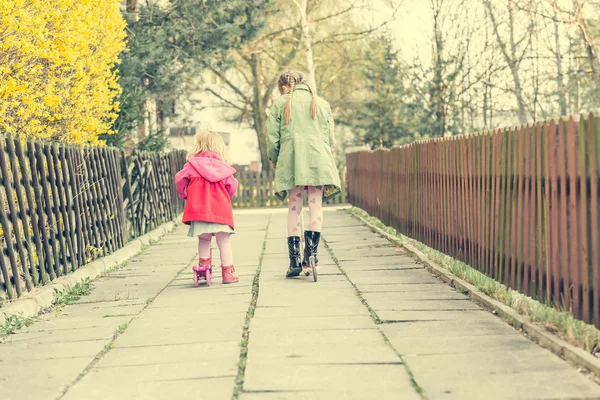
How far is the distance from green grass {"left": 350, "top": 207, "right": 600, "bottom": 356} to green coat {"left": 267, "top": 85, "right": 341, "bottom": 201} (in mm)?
1372

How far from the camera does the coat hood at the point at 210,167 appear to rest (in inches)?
312

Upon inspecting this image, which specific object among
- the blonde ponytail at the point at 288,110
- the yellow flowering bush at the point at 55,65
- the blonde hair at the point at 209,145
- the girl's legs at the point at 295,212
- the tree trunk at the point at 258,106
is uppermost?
the tree trunk at the point at 258,106

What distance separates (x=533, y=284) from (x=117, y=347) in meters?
2.66

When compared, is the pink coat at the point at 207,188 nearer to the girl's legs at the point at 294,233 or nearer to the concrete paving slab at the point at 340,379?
the girl's legs at the point at 294,233

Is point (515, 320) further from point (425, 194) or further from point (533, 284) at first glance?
point (425, 194)

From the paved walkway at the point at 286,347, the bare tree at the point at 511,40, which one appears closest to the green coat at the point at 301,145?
the paved walkway at the point at 286,347

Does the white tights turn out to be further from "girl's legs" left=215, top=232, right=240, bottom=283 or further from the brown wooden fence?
the brown wooden fence

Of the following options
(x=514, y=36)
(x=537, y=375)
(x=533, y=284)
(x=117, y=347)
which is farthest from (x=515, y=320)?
(x=514, y=36)

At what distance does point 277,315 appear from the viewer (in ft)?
19.8

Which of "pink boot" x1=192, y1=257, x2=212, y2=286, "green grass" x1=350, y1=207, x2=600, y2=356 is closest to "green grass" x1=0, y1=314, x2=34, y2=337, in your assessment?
"pink boot" x1=192, y1=257, x2=212, y2=286

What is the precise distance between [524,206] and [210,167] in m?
3.09

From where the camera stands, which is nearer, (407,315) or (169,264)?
(407,315)

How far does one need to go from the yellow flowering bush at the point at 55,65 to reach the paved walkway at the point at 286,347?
2.02 meters

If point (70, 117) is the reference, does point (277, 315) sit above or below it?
below
